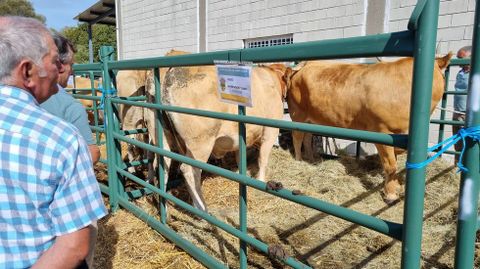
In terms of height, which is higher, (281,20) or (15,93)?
(281,20)

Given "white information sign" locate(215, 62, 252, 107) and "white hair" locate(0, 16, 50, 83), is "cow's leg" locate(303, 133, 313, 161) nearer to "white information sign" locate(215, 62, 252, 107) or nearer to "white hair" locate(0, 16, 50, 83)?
"white information sign" locate(215, 62, 252, 107)

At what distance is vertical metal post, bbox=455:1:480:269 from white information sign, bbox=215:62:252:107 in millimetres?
1088

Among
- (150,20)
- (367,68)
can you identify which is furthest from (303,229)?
(150,20)

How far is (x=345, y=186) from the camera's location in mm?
4750

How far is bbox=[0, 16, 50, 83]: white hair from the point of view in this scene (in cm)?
121

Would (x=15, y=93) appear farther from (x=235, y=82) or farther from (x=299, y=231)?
(x=299, y=231)

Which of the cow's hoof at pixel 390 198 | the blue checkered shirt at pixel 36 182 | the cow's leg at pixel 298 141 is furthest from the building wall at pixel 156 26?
the blue checkered shirt at pixel 36 182

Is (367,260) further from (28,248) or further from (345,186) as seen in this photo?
(28,248)

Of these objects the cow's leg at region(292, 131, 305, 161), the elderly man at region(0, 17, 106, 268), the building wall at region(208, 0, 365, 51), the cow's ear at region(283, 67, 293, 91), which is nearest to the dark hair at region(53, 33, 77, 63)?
the elderly man at region(0, 17, 106, 268)

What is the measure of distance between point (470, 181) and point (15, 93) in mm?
1582

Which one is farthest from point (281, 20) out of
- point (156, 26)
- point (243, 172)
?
point (243, 172)

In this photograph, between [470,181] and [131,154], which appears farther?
[131,154]

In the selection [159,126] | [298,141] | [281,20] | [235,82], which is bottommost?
[298,141]

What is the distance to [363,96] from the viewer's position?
15.5 feet
